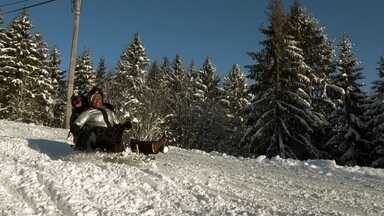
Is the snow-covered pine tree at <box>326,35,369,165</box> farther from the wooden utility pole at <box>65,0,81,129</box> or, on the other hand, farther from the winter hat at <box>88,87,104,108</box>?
the winter hat at <box>88,87,104,108</box>

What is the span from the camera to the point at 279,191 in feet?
26.2

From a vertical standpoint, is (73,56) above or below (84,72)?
below

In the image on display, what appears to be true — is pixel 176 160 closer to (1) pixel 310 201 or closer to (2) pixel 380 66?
(1) pixel 310 201

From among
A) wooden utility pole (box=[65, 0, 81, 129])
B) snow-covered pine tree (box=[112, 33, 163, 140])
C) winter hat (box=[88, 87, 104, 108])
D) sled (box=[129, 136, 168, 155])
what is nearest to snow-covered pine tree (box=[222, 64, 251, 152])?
snow-covered pine tree (box=[112, 33, 163, 140])

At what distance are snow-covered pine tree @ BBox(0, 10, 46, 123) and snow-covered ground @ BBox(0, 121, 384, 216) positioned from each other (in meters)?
27.0

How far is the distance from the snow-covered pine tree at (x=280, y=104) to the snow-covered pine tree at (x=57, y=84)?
80.8 ft

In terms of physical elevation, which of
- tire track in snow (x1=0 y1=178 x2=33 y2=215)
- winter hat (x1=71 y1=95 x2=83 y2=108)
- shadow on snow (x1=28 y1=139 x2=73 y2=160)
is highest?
winter hat (x1=71 y1=95 x2=83 y2=108)

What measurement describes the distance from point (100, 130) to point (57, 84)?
3916cm

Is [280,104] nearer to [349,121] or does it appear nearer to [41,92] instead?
[349,121]

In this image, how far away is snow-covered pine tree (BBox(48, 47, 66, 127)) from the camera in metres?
46.9

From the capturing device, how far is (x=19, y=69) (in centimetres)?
3697

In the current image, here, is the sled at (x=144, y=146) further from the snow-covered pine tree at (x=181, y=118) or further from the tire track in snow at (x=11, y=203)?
the snow-covered pine tree at (x=181, y=118)

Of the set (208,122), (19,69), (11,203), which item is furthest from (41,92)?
(11,203)

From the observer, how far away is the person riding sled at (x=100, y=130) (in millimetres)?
9977
